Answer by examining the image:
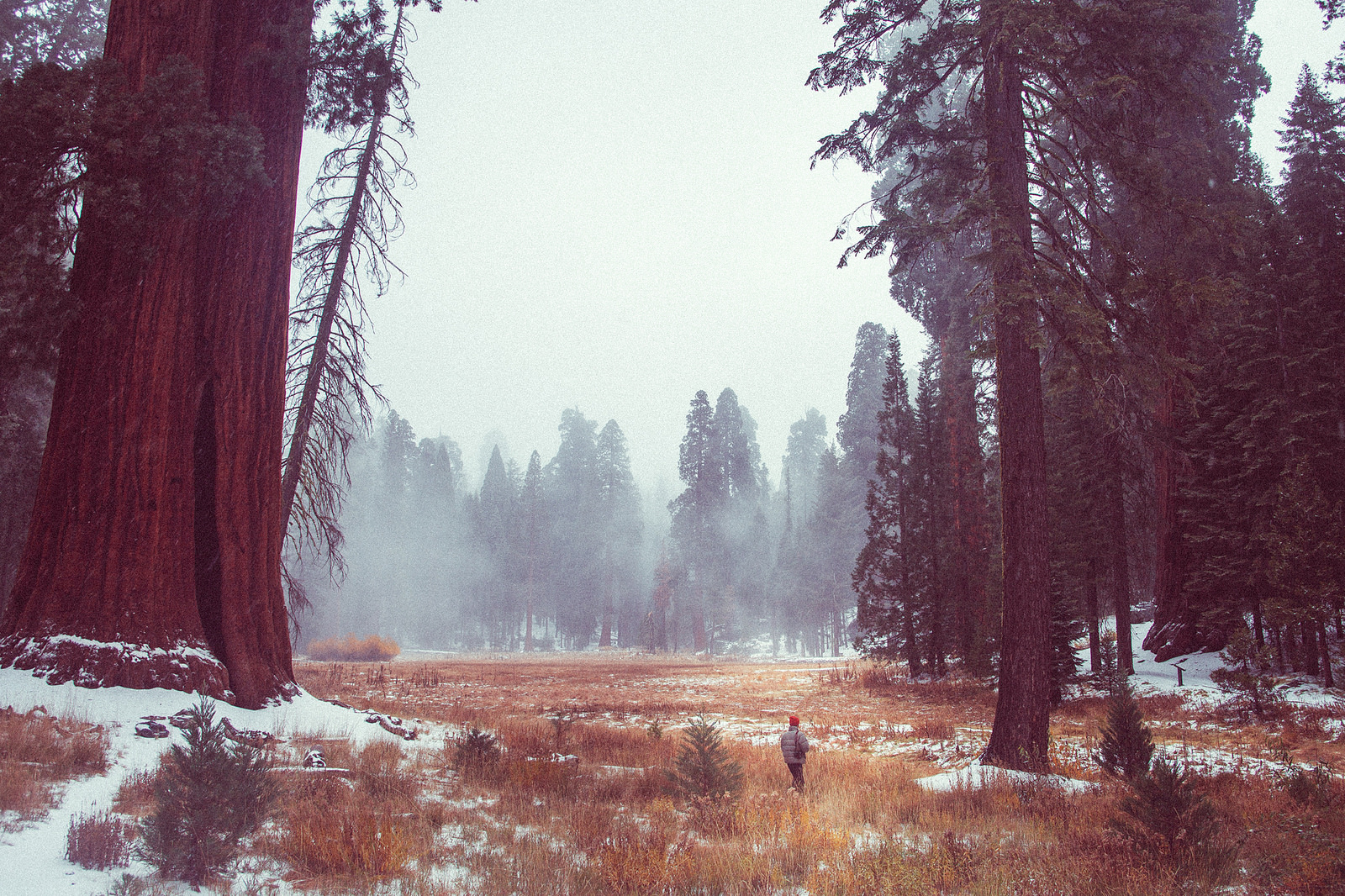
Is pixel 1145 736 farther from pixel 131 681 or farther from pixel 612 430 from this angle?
pixel 612 430

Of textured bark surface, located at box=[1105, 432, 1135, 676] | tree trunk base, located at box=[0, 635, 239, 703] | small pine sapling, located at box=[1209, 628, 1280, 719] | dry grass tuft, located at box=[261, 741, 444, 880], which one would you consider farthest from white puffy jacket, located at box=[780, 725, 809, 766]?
textured bark surface, located at box=[1105, 432, 1135, 676]

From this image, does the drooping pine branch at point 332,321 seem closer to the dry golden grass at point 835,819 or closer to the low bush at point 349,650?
the dry golden grass at point 835,819

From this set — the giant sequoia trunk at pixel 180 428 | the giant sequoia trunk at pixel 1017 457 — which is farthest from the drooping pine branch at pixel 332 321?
the giant sequoia trunk at pixel 1017 457

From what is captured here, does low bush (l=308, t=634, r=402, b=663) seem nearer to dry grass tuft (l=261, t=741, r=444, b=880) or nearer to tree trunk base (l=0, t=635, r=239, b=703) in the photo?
tree trunk base (l=0, t=635, r=239, b=703)

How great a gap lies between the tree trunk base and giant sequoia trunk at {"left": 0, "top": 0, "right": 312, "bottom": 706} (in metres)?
0.02

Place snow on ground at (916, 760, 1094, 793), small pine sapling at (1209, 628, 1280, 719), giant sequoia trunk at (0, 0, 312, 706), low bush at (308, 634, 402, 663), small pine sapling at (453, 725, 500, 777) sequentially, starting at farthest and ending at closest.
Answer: low bush at (308, 634, 402, 663)
small pine sapling at (1209, 628, 1280, 719)
small pine sapling at (453, 725, 500, 777)
snow on ground at (916, 760, 1094, 793)
giant sequoia trunk at (0, 0, 312, 706)

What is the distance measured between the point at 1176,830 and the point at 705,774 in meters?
3.78

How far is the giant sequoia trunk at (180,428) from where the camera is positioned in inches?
280

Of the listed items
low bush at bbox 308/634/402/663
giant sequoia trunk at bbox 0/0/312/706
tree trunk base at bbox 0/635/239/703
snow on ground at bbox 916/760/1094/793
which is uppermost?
giant sequoia trunk at bbox 0/0/312/706

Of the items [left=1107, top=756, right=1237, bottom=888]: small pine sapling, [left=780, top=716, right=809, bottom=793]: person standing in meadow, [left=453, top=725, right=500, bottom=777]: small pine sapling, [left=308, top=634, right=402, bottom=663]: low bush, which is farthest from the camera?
[left=308, top=634, right=402, bottom=663]: low bush

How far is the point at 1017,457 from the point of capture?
8914 mm

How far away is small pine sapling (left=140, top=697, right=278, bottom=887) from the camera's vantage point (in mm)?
3980

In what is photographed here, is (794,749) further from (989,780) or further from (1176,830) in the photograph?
(1176,830)

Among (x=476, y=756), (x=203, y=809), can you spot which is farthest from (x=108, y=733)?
(x=476, y=756)
